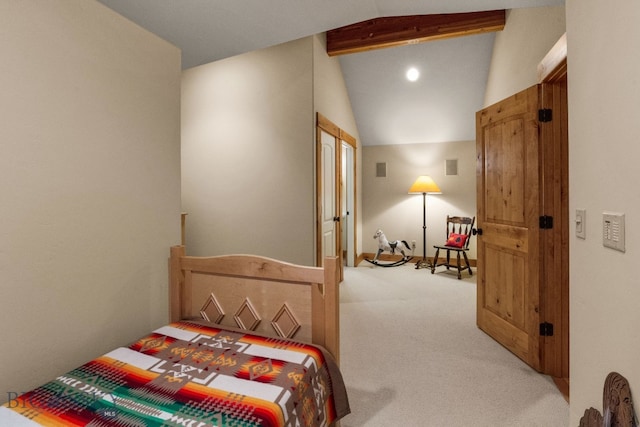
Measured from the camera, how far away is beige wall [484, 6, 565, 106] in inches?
88.8

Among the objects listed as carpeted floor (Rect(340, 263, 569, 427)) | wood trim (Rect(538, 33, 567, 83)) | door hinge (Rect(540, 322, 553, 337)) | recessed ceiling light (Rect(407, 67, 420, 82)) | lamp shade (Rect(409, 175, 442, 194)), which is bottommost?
carpeted floor (Rect(340, 263, 569, 427))

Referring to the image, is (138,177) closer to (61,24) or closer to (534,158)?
(61,24)

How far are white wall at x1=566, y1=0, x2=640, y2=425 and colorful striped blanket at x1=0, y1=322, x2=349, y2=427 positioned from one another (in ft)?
3.38

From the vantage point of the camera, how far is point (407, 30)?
3891 mm

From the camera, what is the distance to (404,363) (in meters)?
2.36

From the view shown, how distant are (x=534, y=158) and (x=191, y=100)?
3.52 m

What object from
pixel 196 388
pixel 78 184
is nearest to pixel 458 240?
pixel 196 388

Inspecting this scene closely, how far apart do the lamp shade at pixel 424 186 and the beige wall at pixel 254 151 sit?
8.10 feet

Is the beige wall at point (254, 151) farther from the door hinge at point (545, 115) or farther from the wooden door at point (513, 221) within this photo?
the door hinge at point (545, 115)

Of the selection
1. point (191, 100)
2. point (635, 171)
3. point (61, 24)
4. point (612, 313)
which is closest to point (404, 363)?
point (612, 313)

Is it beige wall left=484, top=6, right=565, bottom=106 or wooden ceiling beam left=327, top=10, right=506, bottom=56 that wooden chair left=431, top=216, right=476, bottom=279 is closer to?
beige wall left=484, top=6, right=565, bottom=106

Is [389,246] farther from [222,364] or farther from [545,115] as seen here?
[222,364]

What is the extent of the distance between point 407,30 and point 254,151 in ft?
7.95

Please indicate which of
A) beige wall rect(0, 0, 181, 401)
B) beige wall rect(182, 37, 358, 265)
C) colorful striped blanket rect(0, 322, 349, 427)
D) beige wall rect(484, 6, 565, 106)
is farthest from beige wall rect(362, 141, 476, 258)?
colorful striped blanket rect(0, 322, 349, 427)
